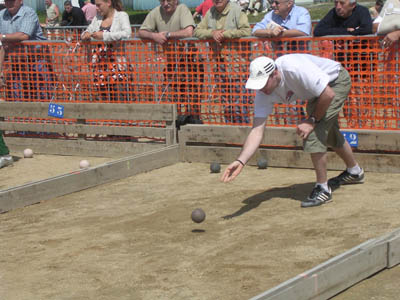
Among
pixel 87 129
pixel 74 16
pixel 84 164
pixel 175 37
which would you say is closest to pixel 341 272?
pixel 84 164

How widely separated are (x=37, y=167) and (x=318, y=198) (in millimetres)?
4547

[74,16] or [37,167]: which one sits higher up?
[74,16]

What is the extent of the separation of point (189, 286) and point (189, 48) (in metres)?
5.43

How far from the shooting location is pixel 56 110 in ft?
35.8

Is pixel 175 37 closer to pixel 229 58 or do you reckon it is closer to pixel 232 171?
pixel 229 58

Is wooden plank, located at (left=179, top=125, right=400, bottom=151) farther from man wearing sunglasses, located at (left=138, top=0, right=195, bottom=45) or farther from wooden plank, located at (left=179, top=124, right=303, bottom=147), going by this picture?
man wearing sunglasses, located at (left=138, top=0, right=195, bottom=45)

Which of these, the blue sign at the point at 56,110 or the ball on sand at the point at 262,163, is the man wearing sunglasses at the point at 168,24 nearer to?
the blue sign at the point at 56,110

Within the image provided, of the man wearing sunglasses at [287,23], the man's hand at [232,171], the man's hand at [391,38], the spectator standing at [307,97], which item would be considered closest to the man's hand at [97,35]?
the man wearing sunglasses at [287,23]

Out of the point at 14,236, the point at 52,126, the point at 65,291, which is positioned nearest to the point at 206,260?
the point at 65,291

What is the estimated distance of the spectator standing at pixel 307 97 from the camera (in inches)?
250

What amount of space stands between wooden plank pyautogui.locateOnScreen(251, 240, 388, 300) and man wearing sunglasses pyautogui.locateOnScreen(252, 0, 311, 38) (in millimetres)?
4525

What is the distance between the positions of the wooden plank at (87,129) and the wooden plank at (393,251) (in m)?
5.19

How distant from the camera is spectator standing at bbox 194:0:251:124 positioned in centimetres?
952

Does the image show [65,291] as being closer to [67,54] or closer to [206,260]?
[206,260]
